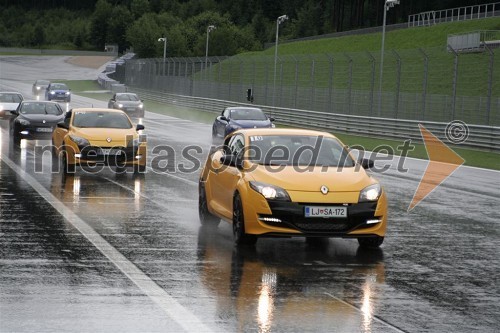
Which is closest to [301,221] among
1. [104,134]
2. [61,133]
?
[104,134]

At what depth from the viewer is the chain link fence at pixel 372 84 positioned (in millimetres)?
41625

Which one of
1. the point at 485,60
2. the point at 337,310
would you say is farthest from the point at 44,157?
the point at 485,60

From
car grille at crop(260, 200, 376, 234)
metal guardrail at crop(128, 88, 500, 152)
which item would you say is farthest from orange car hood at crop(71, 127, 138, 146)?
metal guardrail at crop(128, 88, 500, 152)

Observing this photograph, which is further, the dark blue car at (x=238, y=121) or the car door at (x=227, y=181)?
the dark blue car at (x=238, y=121)

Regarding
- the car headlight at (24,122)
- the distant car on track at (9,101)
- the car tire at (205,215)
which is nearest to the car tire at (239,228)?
the car tire at (205,215)

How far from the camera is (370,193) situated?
11406 millimetres

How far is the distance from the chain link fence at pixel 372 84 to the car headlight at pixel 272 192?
24914 millimetres

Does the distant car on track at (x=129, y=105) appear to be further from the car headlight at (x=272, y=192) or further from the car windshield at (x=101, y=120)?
the car headlight at (x=272, y=192)

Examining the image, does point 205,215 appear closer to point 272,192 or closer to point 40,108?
point 272,192

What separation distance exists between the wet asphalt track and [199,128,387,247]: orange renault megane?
295mm

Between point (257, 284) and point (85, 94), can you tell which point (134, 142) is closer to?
point (257, 284)

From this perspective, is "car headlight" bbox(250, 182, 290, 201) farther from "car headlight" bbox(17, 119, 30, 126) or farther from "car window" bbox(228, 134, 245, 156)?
"car headlight" bbox(17, 119, 30, 126)

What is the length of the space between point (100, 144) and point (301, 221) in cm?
1072

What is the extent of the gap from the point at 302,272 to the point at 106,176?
11863mm
